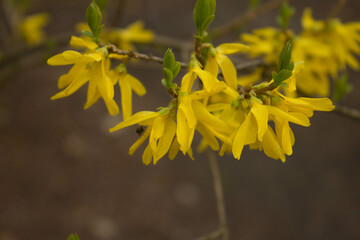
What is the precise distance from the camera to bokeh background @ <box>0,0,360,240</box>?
2902 millimetres

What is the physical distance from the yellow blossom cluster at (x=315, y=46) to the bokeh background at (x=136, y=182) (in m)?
1.73

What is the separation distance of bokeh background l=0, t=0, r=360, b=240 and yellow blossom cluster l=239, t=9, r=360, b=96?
1.73 m

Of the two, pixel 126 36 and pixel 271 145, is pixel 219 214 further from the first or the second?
pixel 126 36

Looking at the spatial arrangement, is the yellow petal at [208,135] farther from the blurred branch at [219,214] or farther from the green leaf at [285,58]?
the blurred branch at [219,214]

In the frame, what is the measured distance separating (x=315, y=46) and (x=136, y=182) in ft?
7.32

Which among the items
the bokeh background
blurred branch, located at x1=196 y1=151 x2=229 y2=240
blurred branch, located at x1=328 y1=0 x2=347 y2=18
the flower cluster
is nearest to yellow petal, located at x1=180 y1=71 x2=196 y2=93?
the flower cluster

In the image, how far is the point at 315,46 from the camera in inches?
49.5

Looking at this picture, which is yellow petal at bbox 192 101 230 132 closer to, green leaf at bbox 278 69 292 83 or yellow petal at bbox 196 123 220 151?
yellow petal at bbox 196 123 220 151

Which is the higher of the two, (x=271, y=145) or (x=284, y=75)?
(x=284, y=75)

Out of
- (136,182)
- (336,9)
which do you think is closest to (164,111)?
(336,9)

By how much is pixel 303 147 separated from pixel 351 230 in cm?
84

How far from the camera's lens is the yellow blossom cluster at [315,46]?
1263 millimetres

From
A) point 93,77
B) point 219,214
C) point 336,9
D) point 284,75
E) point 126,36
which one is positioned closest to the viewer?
point 284,75

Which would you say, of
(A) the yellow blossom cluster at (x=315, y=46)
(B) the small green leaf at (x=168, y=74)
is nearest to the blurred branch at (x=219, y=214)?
(A) the yellow blossom cluster at (x=315, y=46)
